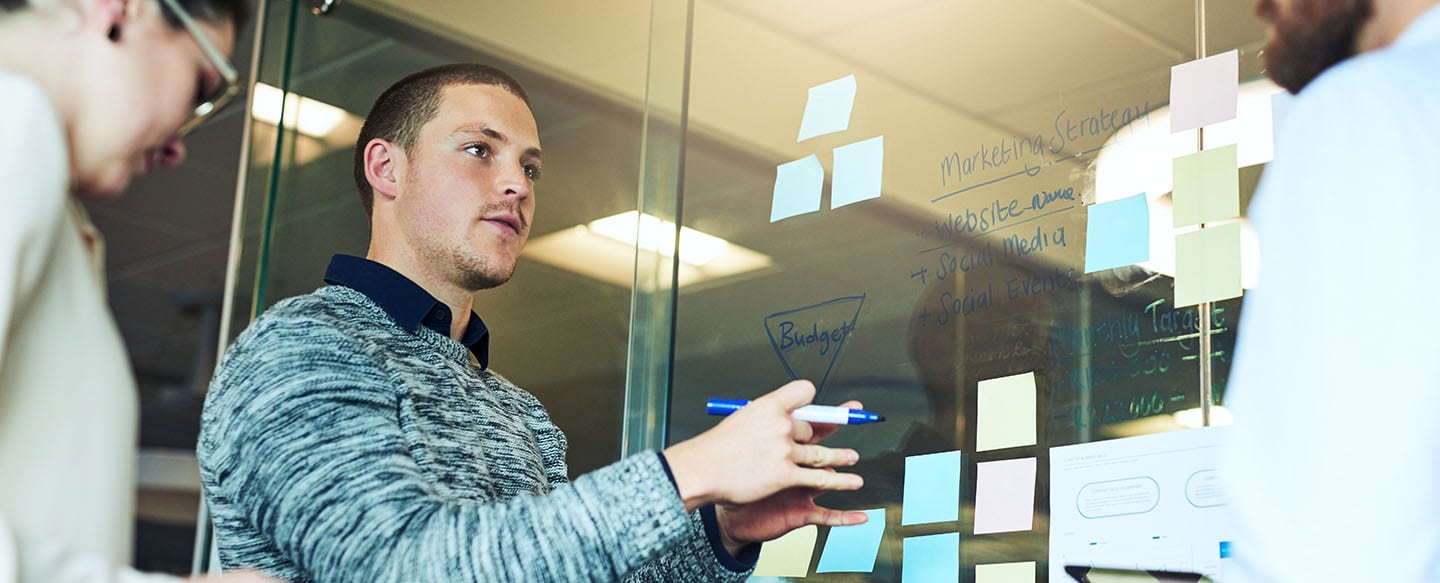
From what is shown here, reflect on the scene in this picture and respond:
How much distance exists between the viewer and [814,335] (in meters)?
1.76

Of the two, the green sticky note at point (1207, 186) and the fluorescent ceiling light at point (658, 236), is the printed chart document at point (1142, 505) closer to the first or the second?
the green sticky note at point (1207, 186)

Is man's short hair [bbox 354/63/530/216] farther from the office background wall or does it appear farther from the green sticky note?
the green sticky note

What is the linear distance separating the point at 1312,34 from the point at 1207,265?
0.45 meters

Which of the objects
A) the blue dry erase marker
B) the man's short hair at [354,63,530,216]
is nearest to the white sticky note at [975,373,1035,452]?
the blue dry erase marker

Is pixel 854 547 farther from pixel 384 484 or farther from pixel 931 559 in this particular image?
pixel 384 484

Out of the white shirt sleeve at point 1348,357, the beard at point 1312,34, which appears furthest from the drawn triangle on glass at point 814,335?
the white shirt sleeve at point 1348,357

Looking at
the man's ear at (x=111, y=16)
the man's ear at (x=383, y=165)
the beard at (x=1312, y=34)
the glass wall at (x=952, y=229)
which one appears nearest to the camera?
the man's ear at (x=111, y=16)

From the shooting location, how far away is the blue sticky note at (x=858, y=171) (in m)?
1.73

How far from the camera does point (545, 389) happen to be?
207 cm

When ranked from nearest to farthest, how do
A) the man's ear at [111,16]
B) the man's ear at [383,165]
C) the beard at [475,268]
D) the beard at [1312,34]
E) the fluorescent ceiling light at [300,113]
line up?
the man's ear at [111,16]
the beard at [1312,34]
the beard at [475,268]
the man's ear at [383,165]
the fluorescent ceiling light at [300,113]

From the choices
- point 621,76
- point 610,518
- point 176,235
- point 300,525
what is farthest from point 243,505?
point 176,235

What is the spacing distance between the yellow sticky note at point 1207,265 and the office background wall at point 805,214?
0.04 feet

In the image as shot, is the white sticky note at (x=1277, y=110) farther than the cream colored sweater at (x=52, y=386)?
Yes

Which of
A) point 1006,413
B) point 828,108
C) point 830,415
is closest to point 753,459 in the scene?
point 830,415
